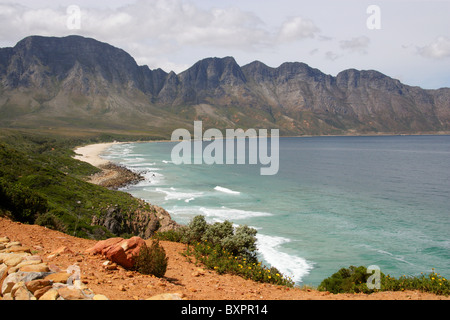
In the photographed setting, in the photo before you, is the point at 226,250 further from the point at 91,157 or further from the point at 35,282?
the point at 91,157

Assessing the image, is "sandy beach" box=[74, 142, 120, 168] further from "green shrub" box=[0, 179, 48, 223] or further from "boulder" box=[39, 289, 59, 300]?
"boulder" box=[39, 289, 59, 300]

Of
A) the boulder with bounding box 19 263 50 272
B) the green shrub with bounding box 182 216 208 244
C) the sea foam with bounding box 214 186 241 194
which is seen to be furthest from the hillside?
the sea foam with bounding box 214 186 241 194

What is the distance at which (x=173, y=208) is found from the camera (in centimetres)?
3925

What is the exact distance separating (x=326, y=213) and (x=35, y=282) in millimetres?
35670

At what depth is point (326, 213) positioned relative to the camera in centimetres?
3791

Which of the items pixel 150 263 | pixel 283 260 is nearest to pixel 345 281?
pixel 150 263

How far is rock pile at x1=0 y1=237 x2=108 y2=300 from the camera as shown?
20.2 feet

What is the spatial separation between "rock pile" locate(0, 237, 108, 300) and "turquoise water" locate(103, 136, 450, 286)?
16.4 meters

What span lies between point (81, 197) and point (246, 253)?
20904 millimetres

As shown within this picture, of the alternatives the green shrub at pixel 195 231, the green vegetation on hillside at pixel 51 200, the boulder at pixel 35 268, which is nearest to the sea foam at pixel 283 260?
the green shrub at pixel 195 231

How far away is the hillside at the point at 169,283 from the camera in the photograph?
26.6 feet

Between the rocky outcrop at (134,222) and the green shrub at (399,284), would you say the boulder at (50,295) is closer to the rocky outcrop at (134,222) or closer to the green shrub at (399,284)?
the green shrub at (399,284)
